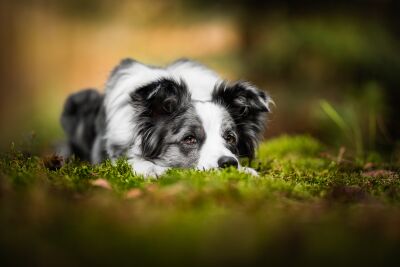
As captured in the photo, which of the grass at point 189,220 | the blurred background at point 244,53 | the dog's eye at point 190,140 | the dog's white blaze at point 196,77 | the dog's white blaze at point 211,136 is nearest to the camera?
the grass at point 189,220

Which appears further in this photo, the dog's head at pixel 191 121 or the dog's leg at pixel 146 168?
the dog's head at pixel 191 121

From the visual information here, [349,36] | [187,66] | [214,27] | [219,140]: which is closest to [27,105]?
[214,27]

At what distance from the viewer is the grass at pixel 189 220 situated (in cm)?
232

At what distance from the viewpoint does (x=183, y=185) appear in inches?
131

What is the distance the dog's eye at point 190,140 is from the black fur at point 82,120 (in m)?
1.69

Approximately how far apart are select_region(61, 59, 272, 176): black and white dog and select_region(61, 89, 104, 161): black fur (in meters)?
0.45

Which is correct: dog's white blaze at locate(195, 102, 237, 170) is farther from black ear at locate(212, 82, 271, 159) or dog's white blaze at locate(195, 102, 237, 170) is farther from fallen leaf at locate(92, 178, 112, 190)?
fallen leaf at locate(92, 178, 112, 190)

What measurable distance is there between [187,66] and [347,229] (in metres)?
3.35

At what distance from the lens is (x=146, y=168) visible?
177 inches

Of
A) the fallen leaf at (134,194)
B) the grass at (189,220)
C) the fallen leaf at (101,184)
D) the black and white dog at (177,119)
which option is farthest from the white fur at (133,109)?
the fallen leaf at (134,194)

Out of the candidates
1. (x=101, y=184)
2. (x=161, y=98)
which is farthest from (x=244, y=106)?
(x=101, y=184)

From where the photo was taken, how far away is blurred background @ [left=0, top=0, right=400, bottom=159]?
8078mm

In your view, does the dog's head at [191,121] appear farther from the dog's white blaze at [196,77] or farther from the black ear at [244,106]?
the dog's white blaze at [196,77]

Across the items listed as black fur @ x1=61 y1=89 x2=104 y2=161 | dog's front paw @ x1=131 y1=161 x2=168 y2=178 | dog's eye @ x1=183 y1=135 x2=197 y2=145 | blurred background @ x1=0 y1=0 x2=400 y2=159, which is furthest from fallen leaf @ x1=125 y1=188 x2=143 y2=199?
black fur @ x1=61 y1=89 x2=104 y2=161
